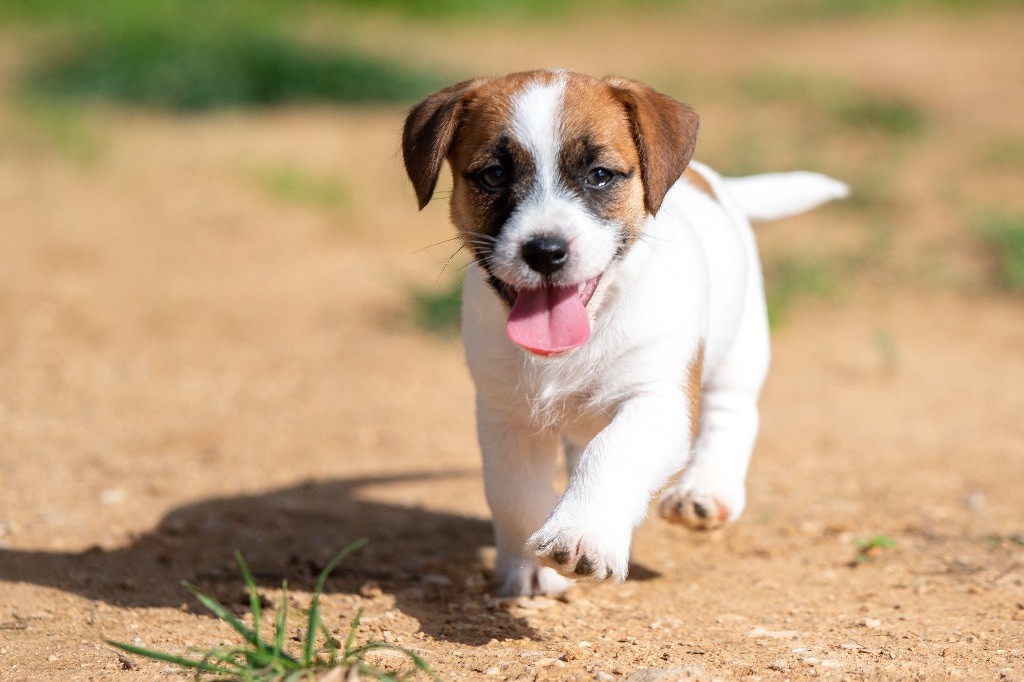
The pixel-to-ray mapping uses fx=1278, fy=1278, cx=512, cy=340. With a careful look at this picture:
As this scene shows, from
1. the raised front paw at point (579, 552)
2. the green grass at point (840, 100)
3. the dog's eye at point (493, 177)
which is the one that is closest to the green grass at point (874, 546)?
the raised front paw at point (579, 552)

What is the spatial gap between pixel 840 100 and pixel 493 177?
9456mm

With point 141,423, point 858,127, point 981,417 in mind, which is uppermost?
point 858,127

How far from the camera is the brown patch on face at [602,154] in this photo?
12.5 feet

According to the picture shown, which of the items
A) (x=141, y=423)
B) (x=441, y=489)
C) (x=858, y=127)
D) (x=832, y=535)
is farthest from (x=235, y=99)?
(x=832, y=535)

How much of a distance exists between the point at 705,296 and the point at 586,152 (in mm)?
684

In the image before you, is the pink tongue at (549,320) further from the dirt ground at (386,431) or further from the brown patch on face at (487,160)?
the dirt ground at (386,431)

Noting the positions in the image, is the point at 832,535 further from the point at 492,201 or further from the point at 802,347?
the point at 802,347

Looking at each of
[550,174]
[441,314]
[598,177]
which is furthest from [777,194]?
[441,314]

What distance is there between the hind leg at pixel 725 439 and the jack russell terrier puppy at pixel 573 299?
0.12ft

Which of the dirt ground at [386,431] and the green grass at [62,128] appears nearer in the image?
the dirt ground at [386,431]

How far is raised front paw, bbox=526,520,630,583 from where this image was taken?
348 cm

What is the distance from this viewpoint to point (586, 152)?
3832 millimetres

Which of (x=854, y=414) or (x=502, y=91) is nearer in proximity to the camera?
(x=502, y=91)

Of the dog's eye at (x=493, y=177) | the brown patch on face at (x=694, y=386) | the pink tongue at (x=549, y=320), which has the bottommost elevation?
the brown patch on face at (x=694, y=386)
